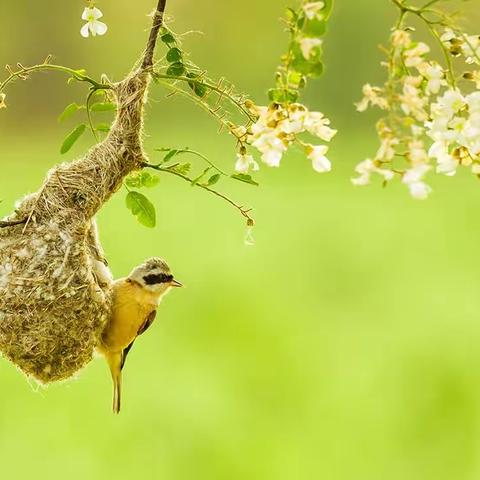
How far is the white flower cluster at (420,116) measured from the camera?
2.23 meters

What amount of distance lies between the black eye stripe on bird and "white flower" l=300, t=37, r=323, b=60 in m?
1.35

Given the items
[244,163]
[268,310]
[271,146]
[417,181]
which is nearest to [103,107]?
[244,163]

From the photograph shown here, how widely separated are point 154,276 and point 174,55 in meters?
0.94

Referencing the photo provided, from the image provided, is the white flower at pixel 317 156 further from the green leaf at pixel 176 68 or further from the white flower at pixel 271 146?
the green leaf at pixel 176 68

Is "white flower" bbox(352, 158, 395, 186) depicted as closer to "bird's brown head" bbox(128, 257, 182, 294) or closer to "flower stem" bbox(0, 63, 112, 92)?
"flower stem" bbox(0, 63, 112, 92)

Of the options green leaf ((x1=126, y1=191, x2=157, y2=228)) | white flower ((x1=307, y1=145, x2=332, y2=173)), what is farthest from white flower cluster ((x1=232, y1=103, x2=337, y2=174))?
green leaf ((x1=126, y1=191, x2=157, y2=228))

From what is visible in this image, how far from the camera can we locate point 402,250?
18.7 m

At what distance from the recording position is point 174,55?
104 inches

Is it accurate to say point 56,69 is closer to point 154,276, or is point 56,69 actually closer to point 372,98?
point 372,98

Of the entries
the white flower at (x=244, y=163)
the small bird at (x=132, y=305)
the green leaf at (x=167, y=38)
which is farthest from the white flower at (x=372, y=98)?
the small bird at (x=132, y=305)

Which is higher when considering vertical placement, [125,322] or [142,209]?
[142,209]

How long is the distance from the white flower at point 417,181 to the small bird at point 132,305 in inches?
52.4

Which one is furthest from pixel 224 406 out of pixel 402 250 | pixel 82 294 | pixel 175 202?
pixel 82 294

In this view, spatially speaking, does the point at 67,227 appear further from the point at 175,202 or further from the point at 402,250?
the point at 175,202
